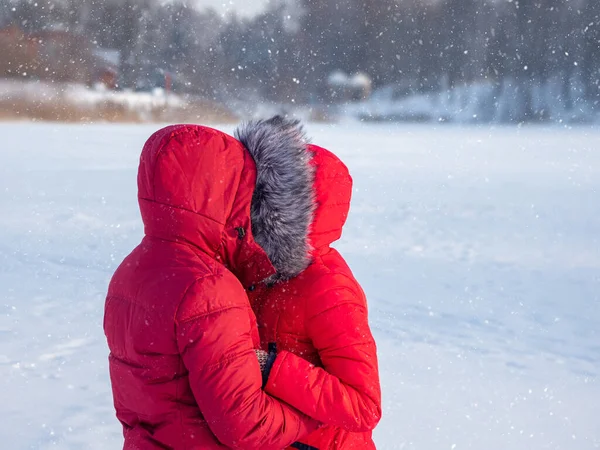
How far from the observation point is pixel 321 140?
10.7 meters

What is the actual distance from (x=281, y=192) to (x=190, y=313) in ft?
0.84

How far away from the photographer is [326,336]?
1.07 m

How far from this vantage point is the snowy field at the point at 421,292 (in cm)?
237

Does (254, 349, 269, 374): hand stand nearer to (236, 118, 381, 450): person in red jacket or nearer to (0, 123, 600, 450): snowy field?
(236, 118, 381, 450): person in red jacket

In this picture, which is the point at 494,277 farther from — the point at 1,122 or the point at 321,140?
the point at 1,122

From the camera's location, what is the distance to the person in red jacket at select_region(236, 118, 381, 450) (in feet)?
3.35

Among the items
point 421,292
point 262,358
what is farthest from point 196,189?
point 421,292

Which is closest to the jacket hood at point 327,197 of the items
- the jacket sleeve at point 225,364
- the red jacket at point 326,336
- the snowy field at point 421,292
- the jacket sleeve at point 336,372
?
the red jacket at point 326,336

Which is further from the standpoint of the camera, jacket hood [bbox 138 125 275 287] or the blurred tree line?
the blurred tree line

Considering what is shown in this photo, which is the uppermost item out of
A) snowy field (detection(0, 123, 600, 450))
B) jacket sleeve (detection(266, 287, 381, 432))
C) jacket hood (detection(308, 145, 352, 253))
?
jacket hood (detection(308, 145, 352, 253))

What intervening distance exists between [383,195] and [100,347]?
447cm

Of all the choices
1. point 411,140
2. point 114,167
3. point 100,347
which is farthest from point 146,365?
point 411,140

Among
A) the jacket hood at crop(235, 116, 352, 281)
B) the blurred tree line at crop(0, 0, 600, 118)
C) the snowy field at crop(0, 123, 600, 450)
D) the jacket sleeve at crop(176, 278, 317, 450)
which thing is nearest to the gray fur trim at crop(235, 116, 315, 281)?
the jacket hood at crop(235, 116, 352, 281)

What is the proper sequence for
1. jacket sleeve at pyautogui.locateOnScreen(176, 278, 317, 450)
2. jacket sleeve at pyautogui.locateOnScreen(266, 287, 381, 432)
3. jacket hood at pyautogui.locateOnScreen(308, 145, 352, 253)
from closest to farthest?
jacket sleeve at pyautogui.locateOnScreen(176, 278, 317, 450), jacket sleeve at pyautogui.locateOnScreen(266, 287, 381, 432), jacket hood at pyautogui.locateOnScreen(308, 145, 352, 253)
